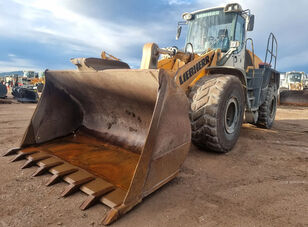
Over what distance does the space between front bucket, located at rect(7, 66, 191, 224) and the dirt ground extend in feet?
0.39

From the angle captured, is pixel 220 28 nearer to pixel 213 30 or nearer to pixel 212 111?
pixel 213 30

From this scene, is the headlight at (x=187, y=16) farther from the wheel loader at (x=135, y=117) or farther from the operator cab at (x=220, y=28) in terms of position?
the wheel loader at (x=135, y=117)

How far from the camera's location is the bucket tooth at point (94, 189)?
171cm

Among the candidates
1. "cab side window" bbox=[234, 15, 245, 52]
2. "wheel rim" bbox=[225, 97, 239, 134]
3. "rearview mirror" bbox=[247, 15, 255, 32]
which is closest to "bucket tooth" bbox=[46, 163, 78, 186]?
"wheel rim" bbox=[225, 97, 239, 134]

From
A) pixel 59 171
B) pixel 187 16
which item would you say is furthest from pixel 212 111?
pixel 187 16

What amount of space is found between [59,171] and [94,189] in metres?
0.54

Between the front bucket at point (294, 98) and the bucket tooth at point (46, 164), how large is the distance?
1620 centimetres

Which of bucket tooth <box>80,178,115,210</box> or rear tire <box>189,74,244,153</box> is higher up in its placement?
rear tire <box>189,74,244,153</box>

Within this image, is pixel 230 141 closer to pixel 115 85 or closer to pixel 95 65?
pixel 115 85

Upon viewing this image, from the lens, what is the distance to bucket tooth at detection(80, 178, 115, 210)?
1710 mm

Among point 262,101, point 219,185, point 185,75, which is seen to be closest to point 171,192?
point 219,185

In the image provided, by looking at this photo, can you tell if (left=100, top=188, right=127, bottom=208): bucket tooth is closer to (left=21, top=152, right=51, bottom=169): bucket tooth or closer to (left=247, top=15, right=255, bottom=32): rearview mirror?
(left=21, top=152, right=51, bottom=169): bucket tooth

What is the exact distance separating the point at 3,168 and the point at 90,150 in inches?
37.8

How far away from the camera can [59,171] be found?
2135 mm
